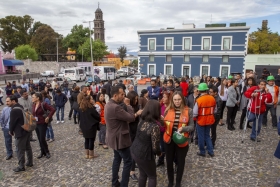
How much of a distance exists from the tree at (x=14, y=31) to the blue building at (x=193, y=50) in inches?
1722

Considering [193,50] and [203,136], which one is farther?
[193,50]

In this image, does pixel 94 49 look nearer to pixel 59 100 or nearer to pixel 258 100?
pixel 59 100

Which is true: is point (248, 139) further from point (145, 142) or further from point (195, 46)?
point (195, 46)

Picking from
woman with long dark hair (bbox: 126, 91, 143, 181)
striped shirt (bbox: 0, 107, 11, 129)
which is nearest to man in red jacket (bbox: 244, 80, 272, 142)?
woman with long dark hair (bbox: 126, 91, 143, 181)

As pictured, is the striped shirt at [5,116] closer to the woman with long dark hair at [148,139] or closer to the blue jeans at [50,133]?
the blue jeans at [50,133]

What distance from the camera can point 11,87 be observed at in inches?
542

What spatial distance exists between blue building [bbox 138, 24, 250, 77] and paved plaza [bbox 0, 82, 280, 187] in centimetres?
2810

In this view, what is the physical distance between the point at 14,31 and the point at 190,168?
231 ft

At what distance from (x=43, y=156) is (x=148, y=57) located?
31.7 meters

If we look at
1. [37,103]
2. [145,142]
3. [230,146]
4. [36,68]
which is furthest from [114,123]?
[36,68]

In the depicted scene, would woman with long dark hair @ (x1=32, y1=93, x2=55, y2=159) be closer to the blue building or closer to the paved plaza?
the paved plaza

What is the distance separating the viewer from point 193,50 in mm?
33594

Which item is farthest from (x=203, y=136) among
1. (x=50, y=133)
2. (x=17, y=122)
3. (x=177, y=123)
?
(x=50, y=133)

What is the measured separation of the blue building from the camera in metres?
31.4
